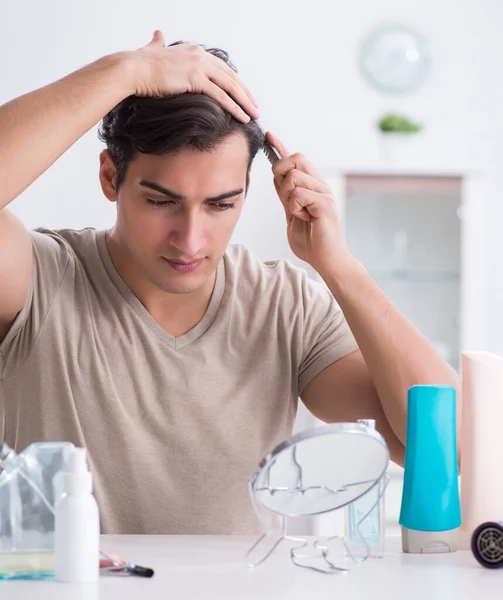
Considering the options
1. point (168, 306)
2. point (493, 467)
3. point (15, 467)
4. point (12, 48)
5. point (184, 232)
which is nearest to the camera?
point (15, 467)

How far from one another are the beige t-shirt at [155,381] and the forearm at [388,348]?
0.49 feet

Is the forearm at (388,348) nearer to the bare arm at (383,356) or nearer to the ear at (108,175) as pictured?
the bare arm at (383,356)

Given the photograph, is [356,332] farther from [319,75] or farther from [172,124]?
[319,75]

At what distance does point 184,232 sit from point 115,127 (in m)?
0.24

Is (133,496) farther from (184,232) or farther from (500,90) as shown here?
(500,90)

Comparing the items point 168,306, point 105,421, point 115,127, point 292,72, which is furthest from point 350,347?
point 292,72

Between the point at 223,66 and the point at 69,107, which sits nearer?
the point at 69,107

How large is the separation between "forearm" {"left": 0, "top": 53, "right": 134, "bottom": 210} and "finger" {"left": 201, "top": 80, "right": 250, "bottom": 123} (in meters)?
0.13

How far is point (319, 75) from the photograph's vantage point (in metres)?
3.59

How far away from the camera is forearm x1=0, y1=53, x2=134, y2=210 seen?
1232 mm

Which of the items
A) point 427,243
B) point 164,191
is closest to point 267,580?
point 164,191

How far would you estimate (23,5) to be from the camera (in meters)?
3.52

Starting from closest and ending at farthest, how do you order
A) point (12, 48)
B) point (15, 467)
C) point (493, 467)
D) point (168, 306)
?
point (15, 467) < point (493, 467) < point (168, 306) < point (12, 48)

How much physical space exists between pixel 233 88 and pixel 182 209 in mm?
211
